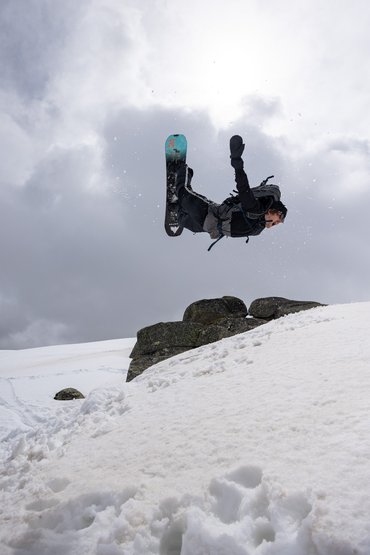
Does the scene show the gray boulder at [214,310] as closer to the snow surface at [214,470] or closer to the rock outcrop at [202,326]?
the rock outcrop at [202,326]

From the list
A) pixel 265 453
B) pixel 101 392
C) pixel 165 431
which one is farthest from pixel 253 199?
pixel 265 453

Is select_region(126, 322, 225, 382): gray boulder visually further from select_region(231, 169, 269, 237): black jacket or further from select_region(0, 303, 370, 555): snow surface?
select_region(0, 303, 370, 555): snow surface

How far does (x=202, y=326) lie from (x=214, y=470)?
50.7ft

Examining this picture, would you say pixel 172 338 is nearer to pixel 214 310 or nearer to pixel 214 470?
pixel 214 310

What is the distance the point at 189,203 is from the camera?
29.6 ft

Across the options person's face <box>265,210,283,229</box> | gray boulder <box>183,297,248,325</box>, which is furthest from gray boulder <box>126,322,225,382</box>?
person's face <box>265,210,283,229</box>

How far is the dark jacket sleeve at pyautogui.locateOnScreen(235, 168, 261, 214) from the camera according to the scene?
743 centimetres

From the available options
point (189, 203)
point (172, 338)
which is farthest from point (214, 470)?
point (172, 338)

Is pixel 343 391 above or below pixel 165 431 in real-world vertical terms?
above

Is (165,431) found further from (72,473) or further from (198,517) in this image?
(198,517)

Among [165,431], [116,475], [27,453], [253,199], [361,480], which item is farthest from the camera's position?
[253,199]

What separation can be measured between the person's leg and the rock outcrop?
8.29 meters

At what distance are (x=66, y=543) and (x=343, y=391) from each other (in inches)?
108

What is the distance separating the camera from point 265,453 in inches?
126
